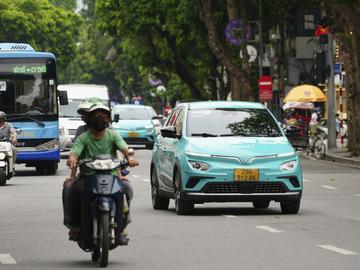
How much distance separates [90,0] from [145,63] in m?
66.0

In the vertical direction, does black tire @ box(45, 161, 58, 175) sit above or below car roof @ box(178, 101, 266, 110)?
below

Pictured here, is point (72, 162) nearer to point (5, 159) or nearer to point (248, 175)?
point (248, 175)

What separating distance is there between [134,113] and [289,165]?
34.7 meters

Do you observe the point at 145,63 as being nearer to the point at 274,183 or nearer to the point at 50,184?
the point at 50,184

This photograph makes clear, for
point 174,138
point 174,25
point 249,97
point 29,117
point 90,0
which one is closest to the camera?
point 174,138

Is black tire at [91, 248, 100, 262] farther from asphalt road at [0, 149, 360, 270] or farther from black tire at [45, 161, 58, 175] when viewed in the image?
black tire at [45, 161, 58, 175]

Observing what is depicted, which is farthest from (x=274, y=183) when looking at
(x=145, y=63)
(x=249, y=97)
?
(x=145, y=63)

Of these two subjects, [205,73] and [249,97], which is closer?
[249,97]

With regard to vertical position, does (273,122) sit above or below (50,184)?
above

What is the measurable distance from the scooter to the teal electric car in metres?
9.43

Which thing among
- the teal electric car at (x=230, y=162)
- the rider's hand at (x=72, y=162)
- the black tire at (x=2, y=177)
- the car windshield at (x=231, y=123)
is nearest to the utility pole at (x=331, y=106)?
the black tire at (x=2, y=177)

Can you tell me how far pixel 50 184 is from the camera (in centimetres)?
2942

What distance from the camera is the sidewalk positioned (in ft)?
130

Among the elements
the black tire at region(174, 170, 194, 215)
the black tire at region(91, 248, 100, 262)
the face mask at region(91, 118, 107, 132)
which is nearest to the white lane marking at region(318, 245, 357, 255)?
the black tire at region(91, 248, 100, 262)
